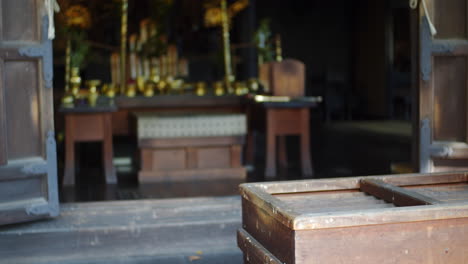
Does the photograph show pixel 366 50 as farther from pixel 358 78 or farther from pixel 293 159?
pixel 293 159

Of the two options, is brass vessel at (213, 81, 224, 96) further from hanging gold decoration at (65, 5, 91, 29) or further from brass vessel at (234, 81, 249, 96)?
hanging gold decoration at (65, 5, 91, 29)

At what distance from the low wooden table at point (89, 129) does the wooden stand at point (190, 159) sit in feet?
0.86

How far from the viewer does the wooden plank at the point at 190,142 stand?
5.29 meters

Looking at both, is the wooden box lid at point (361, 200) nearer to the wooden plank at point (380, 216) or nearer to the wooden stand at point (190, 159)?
the wooden plank at point (380, 216)

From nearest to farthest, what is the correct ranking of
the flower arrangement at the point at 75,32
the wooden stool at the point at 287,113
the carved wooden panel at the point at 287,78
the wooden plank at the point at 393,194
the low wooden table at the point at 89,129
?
1. the wooden plank at the point at 393,194
2. the low wooden table at the point at 89,129
3. the wooden stool at the point at 287,113
4. the carved wooden panel at the point at 287,78
5. the flower arrangement at the point at 75,32

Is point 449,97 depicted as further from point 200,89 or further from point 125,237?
point 200,89

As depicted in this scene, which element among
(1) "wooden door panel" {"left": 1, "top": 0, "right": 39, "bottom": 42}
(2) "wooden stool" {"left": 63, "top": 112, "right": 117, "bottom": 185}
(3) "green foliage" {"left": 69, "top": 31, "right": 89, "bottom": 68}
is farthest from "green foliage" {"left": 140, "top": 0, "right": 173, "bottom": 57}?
(1) "wooden door panel" {"left": 1, "top": 0, "right": 39, "bottom": 42}

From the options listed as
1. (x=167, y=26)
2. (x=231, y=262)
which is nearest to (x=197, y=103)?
(x=167, y=26)

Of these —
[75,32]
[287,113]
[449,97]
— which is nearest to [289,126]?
[287,113]

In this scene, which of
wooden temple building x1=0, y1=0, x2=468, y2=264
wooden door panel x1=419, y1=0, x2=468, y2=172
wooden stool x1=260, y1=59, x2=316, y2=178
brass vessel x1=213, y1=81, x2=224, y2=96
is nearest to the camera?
wooden temple building x1=0, y1=0, x2=468, y2=264

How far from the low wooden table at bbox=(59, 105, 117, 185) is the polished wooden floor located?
6.7 inches

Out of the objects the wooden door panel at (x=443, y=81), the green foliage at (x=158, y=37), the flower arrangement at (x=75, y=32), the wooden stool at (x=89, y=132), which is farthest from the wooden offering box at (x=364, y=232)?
the green foliage at (x=158, y=37)

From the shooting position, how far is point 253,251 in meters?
2.22

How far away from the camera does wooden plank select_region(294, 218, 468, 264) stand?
185 centimetres
